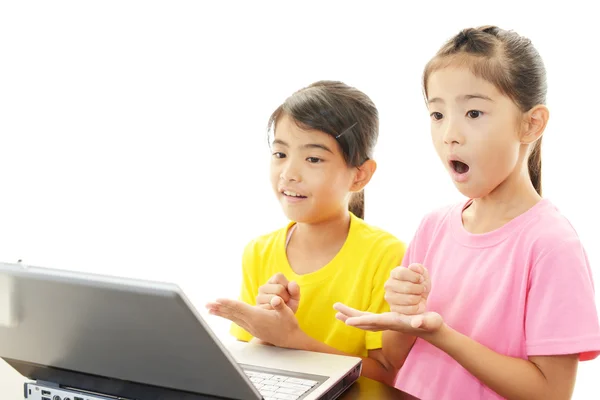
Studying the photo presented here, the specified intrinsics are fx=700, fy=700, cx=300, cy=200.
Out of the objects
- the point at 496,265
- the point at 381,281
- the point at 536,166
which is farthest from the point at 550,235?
the point at 381,281

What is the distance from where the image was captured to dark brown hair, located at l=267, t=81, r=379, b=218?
1582 mm

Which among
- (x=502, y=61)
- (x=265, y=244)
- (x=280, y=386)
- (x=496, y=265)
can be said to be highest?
(x=502, y=61)

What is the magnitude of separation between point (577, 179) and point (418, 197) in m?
0.47

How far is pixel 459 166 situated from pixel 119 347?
0.69 m

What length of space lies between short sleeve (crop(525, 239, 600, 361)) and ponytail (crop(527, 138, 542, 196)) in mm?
220

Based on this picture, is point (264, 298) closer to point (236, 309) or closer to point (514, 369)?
point (236, 309)

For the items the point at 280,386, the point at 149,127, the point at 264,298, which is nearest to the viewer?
the point at 280,386

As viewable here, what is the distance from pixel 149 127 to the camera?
245 centimetres

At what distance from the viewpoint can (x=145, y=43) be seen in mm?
2426

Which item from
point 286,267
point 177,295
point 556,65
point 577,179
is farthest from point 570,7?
point 177,295

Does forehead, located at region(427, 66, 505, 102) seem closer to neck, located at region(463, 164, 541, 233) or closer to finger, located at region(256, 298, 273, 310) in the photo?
neck, located at region(463, 164, 541, 233)

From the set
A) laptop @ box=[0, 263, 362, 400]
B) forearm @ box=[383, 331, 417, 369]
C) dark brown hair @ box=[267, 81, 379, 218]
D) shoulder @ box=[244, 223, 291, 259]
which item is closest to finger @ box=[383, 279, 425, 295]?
laptop @ box=[0, 263, 362, 400]

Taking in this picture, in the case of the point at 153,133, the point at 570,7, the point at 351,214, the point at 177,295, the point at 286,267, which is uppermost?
the point at 570,7

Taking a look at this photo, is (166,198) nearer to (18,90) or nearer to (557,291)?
(18,90)
